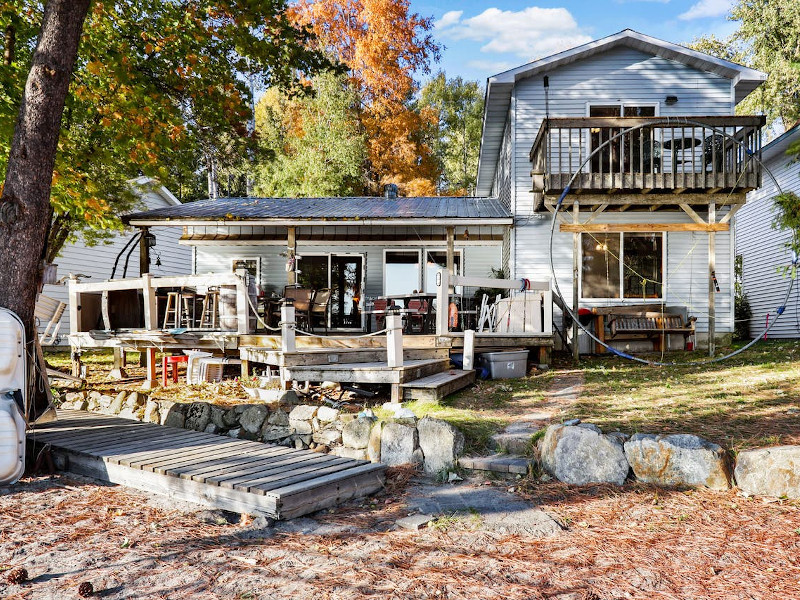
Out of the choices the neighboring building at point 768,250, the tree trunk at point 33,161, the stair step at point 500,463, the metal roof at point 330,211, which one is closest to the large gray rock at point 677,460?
the stair step at point 500,463

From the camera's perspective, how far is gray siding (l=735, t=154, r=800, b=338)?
47.1 ft

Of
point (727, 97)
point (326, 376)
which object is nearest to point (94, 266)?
point (326, 376)

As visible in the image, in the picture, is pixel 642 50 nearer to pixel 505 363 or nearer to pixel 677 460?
pixel 505 363

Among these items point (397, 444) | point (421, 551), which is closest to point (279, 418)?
point (397, 444)

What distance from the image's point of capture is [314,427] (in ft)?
18.7

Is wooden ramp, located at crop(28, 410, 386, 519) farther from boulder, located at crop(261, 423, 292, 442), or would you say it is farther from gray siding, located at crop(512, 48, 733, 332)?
gray siding, located at crop(512, 48, 733, 332)

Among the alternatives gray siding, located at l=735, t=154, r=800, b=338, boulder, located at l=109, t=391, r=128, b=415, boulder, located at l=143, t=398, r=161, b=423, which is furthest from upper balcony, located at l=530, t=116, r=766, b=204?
boulder, located at l=109, t=391, r=128, b=415

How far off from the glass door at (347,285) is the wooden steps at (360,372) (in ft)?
26.6

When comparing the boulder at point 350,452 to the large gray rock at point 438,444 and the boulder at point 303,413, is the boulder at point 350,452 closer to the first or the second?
the boulder at point 303,413

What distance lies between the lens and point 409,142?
2467 cm

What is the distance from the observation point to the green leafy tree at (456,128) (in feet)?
95.2

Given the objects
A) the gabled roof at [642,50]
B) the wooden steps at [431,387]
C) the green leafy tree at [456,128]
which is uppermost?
the green leafy tree at [456,128]

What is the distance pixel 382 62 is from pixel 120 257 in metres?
14.1

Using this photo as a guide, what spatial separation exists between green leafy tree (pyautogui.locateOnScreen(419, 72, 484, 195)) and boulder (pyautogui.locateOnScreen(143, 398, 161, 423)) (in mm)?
23512
